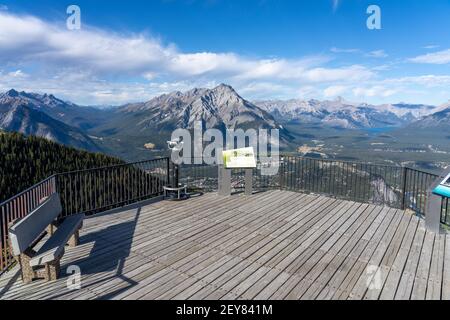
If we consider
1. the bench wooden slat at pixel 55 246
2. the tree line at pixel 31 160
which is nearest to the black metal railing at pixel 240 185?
the bench wooden slat at pixel 55 246

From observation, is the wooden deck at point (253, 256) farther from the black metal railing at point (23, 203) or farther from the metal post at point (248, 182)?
the metal post at point (248, 182)

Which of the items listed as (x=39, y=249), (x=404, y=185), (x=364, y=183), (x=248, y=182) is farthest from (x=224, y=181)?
(x=39, y=249)

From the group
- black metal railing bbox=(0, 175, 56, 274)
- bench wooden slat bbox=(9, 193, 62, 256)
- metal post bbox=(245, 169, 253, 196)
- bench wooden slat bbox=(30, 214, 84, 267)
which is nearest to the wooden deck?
bench wooden slat bbox=(30, 214, 84, 267)

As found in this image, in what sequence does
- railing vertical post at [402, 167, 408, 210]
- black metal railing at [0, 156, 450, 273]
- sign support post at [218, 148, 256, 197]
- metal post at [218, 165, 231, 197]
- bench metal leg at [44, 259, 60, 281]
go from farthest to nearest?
1. metal post at [218, 165, 231, 197]
2. sign support post at [218, 148, 256, 197]
3. railing vertical post at [402, 167, 408, 210]
4. black metal railing at [0, 156, 450, 273]
5. bench metal leg at [44, 259, 60, 281]

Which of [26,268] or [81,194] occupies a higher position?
[81,194]

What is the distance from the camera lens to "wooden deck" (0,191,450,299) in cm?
426

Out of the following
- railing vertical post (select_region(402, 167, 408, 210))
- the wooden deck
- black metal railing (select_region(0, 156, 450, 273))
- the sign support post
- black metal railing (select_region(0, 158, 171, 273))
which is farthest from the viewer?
the sign support post

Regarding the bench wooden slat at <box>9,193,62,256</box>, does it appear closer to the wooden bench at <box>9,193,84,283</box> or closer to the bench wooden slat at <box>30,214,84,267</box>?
the wooden bench at <box>9,193,84,283</box>

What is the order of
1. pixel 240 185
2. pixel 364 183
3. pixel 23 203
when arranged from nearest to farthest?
1. pixel 23 203
2. pixel 364 183
3. pixel 240 185

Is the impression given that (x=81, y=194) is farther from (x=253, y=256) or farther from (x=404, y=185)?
(x=404, y=185)

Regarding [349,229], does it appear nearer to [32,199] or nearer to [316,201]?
[316,201]

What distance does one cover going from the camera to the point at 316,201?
348 inches

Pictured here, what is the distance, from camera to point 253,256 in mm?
5340
